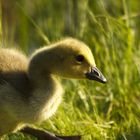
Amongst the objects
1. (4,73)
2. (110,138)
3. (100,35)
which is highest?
(100,35)

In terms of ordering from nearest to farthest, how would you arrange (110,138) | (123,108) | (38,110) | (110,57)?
(38,110) < (110,138) < (123,108) < (110,57)

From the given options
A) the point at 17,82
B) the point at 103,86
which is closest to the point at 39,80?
the point at 17,82

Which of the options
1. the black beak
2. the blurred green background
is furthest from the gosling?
the blurred green background

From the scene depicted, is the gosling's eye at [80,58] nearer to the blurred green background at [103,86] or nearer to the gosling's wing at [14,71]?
the gosling's wing at [14,71]

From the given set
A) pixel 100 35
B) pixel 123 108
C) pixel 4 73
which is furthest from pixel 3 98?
pixel 100 35

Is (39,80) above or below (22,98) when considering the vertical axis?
above

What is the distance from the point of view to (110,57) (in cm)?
725

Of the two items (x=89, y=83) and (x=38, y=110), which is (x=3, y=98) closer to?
(x=38, y=110)

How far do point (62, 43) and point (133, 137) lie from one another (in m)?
0.82

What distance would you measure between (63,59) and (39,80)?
0.20 metres

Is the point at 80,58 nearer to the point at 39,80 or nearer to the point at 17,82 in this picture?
the point at 39,80

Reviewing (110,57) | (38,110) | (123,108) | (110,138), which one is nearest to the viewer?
(38,110)

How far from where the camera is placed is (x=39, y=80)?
5.84m

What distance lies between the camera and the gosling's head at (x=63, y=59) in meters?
5.84
